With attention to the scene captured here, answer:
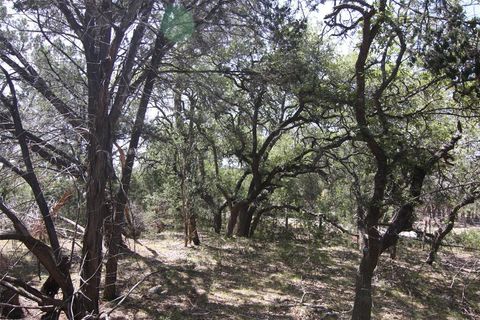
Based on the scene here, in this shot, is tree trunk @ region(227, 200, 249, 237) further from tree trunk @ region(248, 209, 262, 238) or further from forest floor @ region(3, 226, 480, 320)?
forest floor @ region(3, 226, 480, 320)

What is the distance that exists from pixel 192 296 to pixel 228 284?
4.32 ft

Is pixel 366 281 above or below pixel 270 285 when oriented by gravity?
above

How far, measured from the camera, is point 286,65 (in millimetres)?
6902

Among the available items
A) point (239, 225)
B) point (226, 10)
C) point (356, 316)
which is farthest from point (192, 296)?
point (239, 225)

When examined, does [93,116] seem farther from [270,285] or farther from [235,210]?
[235,210]

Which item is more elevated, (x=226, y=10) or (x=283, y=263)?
(x=226, y=10)

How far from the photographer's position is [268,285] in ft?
31.2

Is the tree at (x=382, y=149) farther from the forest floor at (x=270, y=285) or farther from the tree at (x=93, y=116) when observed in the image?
the tree at (x=93, y=116)

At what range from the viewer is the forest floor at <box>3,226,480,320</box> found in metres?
7.43

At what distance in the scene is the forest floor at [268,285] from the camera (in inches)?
292

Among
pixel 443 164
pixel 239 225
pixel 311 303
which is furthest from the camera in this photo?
pixel 239 225

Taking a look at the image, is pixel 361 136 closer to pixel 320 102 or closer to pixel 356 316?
pixel 320 102

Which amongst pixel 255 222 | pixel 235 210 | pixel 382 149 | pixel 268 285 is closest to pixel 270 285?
pixel 268 285

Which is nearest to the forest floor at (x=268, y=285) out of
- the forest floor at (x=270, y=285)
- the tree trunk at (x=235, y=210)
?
the forest floor at (x=270, y=285)
